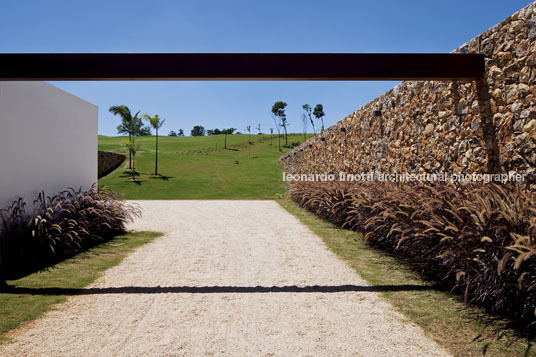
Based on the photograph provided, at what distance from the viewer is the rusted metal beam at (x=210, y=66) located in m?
4.04

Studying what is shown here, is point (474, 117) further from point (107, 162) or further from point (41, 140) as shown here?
point (107, 162)

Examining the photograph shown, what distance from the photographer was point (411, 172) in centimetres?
659

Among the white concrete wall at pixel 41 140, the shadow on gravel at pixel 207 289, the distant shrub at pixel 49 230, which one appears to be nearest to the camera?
the shadow on gravel at pixel 207 289

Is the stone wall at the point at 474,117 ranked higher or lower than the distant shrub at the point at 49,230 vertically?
higher

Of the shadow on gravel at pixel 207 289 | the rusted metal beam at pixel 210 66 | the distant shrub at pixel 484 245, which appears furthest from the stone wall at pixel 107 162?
the distant shrub at pixel 484 245

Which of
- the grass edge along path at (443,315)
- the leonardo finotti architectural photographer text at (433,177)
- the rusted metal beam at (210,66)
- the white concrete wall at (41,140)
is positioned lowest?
the grass edge along path at (443,315)

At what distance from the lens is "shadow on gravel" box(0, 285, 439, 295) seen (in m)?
3.72

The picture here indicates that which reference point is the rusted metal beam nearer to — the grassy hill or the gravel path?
the gravel path

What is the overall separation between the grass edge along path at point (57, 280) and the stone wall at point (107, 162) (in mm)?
22724

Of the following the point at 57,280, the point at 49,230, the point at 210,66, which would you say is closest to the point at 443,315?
the point at 210,66

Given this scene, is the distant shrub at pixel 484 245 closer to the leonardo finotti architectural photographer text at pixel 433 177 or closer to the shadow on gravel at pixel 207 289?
the leonardo finotti architectural photographer text at pixel 433 177

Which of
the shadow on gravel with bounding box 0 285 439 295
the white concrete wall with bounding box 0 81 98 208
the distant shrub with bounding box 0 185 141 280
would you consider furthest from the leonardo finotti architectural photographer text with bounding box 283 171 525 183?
the white concrete wall with bounding box 0 81 98 208

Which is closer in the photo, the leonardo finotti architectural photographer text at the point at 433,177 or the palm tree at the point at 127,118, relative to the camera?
the leonardo finotti architectural photographer text at the point at 433,177

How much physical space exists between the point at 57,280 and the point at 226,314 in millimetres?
2516
